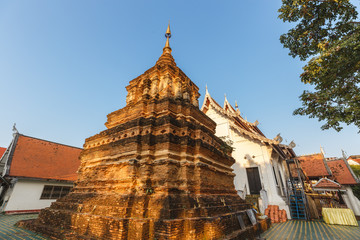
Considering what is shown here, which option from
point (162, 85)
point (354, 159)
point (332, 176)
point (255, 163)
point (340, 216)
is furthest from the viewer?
point (354, 159)

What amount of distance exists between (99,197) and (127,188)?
3.26ft

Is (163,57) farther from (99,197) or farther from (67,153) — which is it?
(67,153)

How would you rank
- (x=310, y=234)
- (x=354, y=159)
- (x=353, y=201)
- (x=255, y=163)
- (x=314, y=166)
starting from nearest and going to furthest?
(x=310, y=234), (x=255, y=163), (x=353, y=201), (x=314, y=166), (x=354, y=159)

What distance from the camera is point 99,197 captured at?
4.69 meters

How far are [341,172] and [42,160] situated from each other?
25.5m

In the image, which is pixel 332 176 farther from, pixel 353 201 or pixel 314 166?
pixel 353 201

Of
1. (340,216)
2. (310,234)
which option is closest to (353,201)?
(340,216)

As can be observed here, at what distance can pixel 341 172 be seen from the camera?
1546 centimetres

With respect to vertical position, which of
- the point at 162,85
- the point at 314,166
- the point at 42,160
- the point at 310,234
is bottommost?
the point at 310,234

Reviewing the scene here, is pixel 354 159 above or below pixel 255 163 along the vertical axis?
above

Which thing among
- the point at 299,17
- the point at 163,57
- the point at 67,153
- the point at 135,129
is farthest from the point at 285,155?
the point at 67,153

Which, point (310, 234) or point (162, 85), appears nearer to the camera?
point (310, 234)

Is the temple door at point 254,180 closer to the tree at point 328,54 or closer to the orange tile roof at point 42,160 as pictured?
the tree at point 328,54

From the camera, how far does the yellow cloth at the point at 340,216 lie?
862 cm
